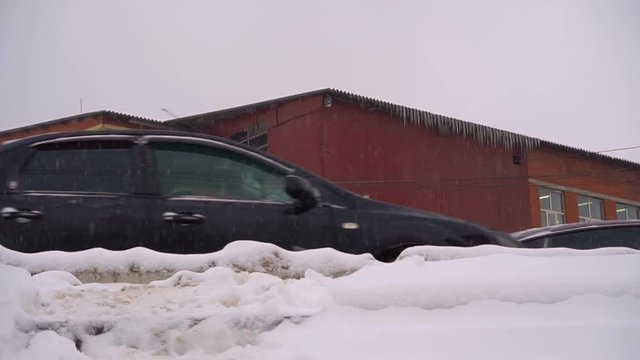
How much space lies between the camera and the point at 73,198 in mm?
4520

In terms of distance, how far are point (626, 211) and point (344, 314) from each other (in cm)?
2582

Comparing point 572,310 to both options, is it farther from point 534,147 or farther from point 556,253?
point 534,147

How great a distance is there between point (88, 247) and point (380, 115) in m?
13.7

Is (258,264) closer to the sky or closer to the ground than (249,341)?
closer to the sky

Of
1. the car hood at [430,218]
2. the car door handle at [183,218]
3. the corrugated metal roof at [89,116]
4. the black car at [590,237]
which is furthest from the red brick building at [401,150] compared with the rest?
the car door handle at [183,218]

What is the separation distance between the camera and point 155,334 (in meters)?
2.67

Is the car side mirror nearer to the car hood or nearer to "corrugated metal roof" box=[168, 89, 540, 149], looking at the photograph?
the car hood

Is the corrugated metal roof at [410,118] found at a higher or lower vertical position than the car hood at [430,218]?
higher

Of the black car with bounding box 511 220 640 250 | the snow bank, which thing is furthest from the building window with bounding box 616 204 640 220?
the snow bank

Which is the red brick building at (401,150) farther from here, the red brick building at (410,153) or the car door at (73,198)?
the car door at (73,198)

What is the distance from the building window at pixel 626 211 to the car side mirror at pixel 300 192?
23.4m

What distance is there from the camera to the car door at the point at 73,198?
4.38 metres

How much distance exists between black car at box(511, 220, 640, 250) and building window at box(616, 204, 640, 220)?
20568 millimetres

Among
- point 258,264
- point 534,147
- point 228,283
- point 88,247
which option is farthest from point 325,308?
point 534,147
